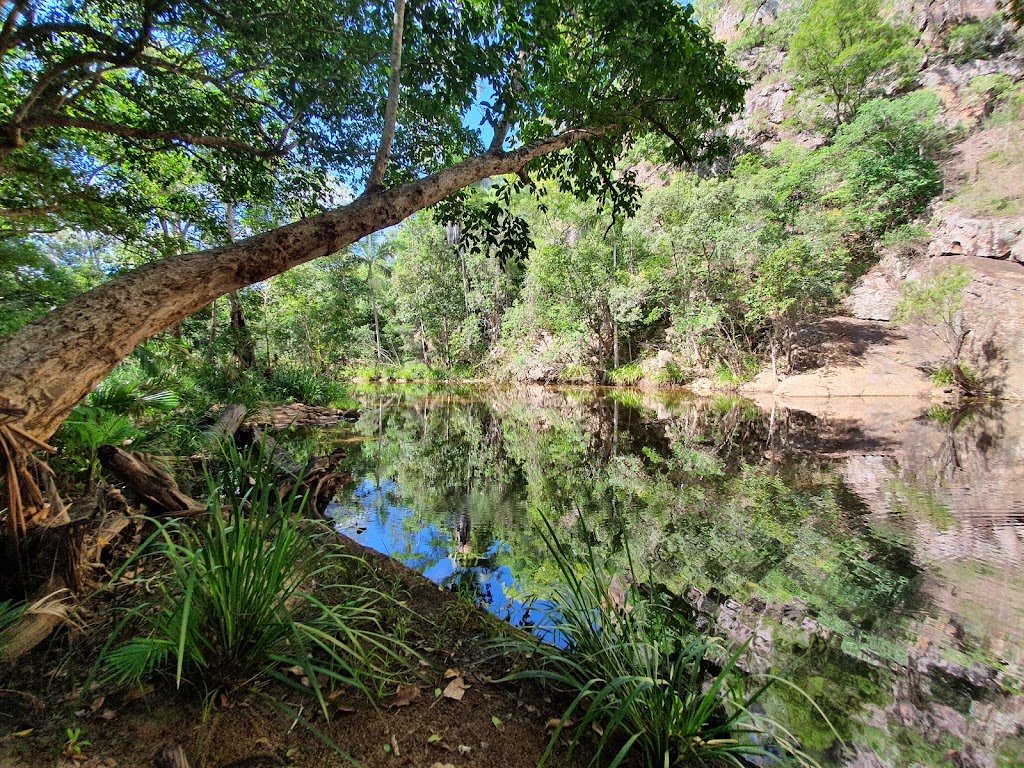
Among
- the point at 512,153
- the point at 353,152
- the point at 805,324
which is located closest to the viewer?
the point at 512,153

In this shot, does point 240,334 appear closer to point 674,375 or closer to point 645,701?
point 645,701

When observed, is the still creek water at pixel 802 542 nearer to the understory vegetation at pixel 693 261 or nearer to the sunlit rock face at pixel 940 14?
the understory vegetation at pixel 693 261

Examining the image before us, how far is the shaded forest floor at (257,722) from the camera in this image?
1197 millimetres

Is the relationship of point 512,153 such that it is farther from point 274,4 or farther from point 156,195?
point 156,195

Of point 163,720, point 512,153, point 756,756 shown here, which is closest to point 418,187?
point 512,153

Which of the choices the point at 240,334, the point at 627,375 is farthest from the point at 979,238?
the point at 240,334

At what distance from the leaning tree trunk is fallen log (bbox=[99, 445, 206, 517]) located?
1122 mm

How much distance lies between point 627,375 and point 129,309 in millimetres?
22378

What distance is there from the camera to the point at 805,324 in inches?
754

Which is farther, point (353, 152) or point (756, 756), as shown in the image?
point (353, 152)

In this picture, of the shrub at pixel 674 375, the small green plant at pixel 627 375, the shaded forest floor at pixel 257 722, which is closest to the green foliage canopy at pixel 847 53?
the shrub at pixel 674 375

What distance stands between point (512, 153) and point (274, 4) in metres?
2.56

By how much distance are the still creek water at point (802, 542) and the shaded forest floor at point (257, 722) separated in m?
0.73

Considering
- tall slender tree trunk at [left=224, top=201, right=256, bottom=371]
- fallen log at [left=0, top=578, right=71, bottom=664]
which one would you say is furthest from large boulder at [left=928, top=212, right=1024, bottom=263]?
fallen log at [left=0, top=578, right=71, bottom=664]
